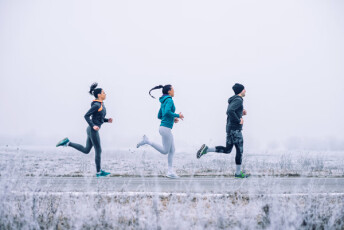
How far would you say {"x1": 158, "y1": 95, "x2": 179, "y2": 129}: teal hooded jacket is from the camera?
802 cm

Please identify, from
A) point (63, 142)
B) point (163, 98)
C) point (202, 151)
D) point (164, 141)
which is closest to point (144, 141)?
point (164, 141)

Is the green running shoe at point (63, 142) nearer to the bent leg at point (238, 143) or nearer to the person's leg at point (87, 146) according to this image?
the person's leg at point (87, 146)

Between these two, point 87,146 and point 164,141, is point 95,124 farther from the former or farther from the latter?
point 164,141

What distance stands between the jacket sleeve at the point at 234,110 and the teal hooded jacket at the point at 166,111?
1259mm

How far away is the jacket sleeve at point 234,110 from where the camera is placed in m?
8.12

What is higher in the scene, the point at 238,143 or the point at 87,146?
the point at 238,143

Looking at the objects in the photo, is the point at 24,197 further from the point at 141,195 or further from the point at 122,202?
the point at 141,195

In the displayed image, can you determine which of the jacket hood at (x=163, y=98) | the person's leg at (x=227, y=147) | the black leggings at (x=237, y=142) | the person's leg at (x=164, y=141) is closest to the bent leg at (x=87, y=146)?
the person's leg at (x=164, y=141)

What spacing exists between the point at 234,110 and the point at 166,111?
1523 millimetres

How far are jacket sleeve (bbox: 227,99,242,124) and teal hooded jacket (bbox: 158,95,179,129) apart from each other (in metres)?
1.26

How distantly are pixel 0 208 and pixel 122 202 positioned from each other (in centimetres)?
140

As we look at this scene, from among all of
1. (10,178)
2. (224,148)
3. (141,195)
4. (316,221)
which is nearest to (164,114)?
A: (224,148)

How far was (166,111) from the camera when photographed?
8.01 metres

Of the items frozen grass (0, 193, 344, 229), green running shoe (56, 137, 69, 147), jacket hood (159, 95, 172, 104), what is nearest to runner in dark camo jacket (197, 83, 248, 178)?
jacket hood (159, 95, 172, 104)
